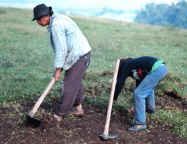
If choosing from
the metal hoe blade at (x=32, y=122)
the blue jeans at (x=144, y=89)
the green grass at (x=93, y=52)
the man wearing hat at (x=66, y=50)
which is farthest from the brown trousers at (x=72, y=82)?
the green grass at (x=93, y=52)

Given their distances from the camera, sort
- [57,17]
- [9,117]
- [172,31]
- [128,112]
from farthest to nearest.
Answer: [172,31]
[128,112]
[9,117]
[57,17]

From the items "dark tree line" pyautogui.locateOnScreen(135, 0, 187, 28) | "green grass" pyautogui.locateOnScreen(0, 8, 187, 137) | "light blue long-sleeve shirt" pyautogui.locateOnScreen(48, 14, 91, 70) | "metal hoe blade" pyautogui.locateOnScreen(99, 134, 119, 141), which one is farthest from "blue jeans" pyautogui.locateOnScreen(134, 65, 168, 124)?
"dark tree line" pyautogui.locateOnScreen(135, 0, 187, 28)

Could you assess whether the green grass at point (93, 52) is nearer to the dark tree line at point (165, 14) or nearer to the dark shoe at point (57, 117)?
the dark shoe at point (57, 117)

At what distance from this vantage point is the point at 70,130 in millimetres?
7023

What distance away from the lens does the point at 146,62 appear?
7012 millimetres

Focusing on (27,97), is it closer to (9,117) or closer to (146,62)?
(9,117)

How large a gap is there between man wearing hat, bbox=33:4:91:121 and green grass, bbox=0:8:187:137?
1.63m

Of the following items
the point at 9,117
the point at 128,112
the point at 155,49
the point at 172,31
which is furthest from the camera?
the point at 172,31

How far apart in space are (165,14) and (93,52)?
129 metres

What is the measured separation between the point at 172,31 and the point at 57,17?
19.6 m

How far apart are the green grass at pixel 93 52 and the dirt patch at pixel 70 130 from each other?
1.61ft

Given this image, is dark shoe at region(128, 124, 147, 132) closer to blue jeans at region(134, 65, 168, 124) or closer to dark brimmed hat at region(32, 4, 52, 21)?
blue jeans at region(134, 65, 168, 124)

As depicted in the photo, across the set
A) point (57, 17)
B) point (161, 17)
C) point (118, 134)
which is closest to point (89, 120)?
point (118, 134)

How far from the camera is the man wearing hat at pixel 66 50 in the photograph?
677cm
